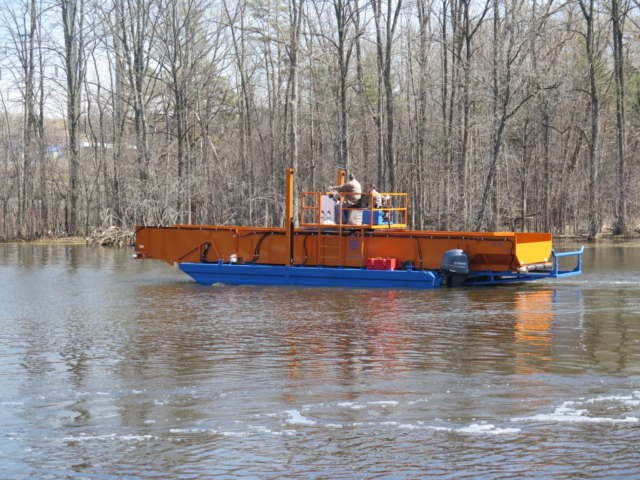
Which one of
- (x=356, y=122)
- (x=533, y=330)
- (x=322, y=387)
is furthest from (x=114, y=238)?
(x=322, y=387)

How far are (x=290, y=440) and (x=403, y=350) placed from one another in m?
4.51

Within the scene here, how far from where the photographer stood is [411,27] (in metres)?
45.4

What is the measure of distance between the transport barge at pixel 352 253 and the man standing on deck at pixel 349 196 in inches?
3.8

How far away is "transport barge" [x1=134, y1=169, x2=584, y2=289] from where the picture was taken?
1867 cm


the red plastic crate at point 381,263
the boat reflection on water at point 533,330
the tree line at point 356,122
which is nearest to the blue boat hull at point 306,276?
the red plastic crate at point 381,263

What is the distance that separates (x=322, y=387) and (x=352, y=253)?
34.6 feet

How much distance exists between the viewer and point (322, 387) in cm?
927

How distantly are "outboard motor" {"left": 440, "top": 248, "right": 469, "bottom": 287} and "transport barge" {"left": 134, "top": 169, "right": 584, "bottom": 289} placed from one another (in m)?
0.02

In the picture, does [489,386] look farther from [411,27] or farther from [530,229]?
[411,27]

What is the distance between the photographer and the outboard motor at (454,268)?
18406 millimetres

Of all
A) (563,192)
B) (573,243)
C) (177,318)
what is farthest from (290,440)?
(563,192)

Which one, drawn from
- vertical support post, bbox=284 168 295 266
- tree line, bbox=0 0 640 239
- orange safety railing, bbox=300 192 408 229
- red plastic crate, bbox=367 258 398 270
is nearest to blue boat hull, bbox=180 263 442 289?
red plastic crate, bbox=367 258 398 270

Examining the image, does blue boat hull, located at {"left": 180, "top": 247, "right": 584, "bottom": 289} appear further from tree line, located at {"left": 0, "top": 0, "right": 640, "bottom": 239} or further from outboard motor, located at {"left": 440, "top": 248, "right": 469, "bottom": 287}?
tree line, located at {"left": 0, "top": 0, "right": 640, "bottom": 239}

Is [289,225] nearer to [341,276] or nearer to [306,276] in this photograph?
[306,276]
